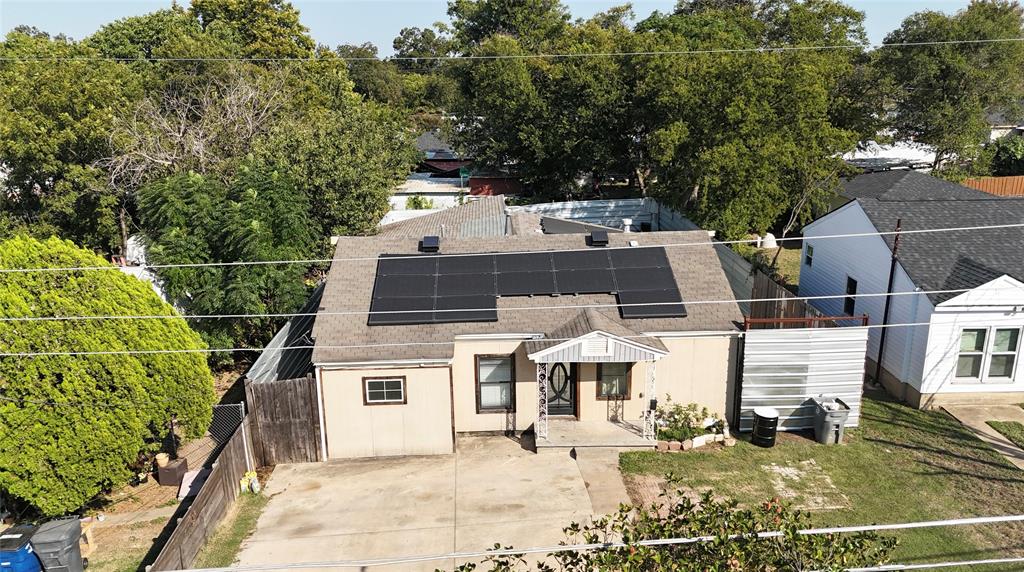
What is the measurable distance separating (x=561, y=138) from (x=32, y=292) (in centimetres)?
3286

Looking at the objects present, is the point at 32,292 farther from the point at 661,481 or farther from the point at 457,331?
the point at 661,481

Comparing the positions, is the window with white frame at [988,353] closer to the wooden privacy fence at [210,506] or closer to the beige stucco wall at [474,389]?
the beige stucco wall at [474,389]

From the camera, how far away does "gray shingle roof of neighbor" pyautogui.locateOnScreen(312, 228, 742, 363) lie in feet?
51.5

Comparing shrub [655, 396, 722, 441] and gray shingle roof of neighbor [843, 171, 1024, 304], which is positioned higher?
gray shingle roof of neighbor [843, 171, 1024, 304]

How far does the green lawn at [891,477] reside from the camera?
493 inches

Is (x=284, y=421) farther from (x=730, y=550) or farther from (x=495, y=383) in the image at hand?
(x=730, y=550)

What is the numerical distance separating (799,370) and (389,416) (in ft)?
32.2

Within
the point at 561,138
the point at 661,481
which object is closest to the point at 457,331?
the point at 661,481

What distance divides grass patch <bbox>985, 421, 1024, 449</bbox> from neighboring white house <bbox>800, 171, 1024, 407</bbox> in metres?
1.07

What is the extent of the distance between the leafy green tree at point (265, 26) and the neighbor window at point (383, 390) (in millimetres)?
49442

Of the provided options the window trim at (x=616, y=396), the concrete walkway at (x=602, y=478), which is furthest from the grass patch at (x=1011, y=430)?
the concrete walkway at (x=602, y=478)

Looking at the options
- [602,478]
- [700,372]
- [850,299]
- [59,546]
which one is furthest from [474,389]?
[850,299]

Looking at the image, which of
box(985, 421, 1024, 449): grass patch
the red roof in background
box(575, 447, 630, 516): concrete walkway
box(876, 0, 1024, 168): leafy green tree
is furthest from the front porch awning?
box(876, 0, 1024, 168): leafy green tree

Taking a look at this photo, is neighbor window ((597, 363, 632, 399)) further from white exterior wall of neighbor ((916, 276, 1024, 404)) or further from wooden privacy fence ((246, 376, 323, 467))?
white exterior wall of neighbor ((916, 276, 1024, 404))
